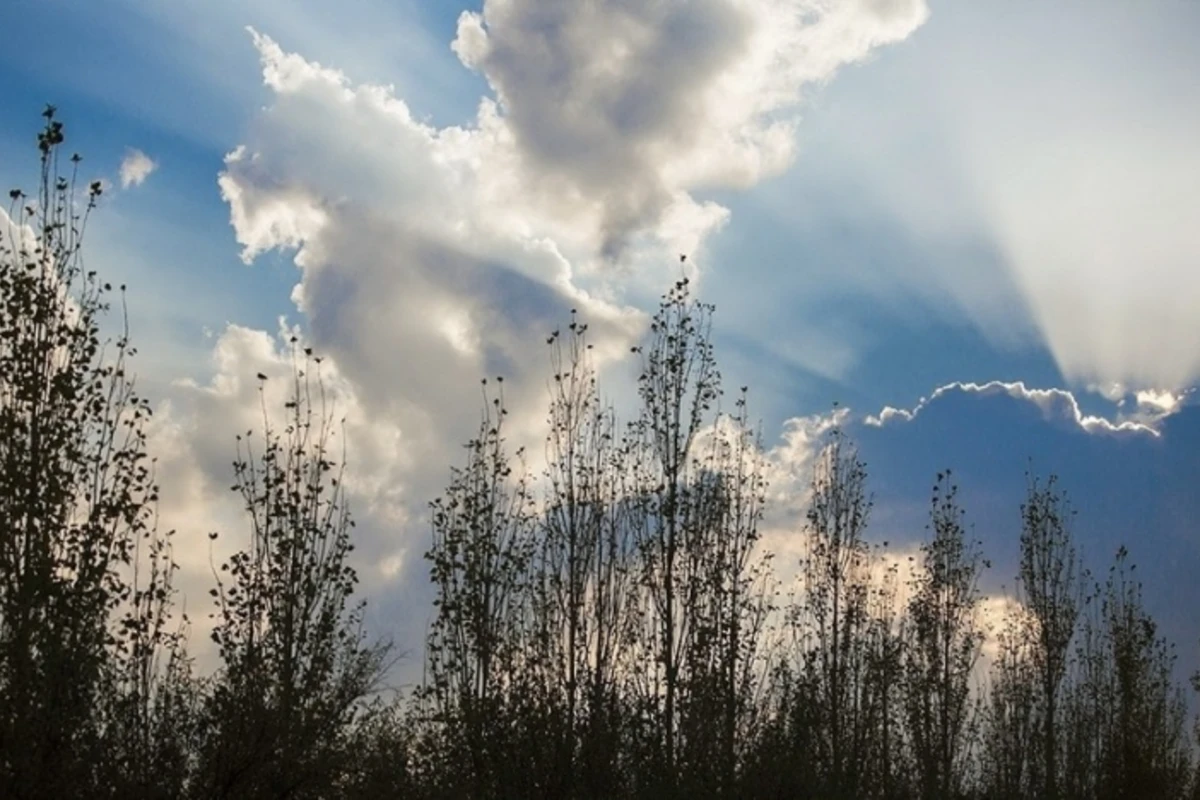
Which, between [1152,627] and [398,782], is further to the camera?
[1152,627]

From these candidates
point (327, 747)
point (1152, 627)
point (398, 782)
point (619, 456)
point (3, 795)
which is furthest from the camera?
point (1152, 627)

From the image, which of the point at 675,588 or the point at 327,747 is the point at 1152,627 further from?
the point at 327,747

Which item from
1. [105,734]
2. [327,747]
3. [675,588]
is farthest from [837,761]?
[105,734]

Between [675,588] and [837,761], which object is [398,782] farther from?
[837,761]

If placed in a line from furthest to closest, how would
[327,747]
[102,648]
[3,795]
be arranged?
[327,747]
[102,648]
[3,795]

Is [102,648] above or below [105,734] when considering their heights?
above

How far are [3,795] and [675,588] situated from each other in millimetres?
13576

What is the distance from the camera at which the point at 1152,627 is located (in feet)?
139

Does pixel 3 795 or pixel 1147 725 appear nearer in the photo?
pixel 3 795

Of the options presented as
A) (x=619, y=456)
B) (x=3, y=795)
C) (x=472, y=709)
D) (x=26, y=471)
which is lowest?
(x=3, y=795)

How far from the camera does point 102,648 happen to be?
47.3ft

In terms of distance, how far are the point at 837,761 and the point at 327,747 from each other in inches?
492

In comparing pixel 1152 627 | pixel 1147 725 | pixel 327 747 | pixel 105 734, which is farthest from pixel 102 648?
pixel 1152 627

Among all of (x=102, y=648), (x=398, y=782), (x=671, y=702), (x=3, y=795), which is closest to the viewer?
(x=3, y=795)
